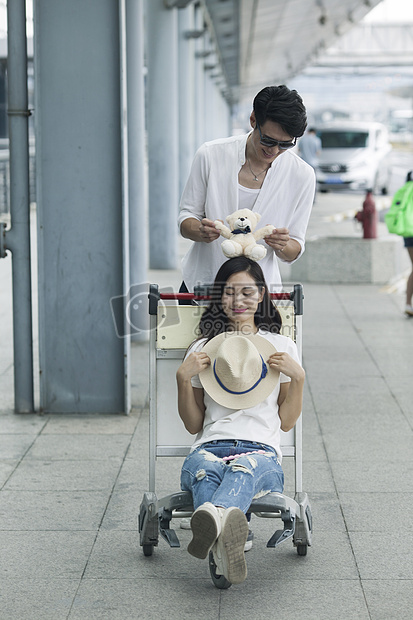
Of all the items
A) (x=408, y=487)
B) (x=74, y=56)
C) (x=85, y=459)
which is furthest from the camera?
(x=74, y=56)

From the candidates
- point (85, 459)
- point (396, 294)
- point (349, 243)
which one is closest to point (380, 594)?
point (85, 459)

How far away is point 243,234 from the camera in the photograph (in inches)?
147

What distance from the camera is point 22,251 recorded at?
600 centimetres

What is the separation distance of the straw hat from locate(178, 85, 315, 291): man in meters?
0.42

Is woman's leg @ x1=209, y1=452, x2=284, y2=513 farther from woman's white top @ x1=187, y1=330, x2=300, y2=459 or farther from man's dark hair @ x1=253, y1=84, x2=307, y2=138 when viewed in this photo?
man's dark hair @ x1=253, y1=84, x2=307, y2=138

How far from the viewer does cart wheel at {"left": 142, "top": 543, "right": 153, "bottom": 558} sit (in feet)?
12.7

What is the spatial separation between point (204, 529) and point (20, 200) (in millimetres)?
3346

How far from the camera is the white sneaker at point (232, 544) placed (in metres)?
3.27

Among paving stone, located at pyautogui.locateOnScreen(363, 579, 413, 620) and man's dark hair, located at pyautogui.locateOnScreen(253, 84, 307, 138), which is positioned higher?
man's dark hair, located at pyautogui.locateOnScreen(253, 84, 307, 138)

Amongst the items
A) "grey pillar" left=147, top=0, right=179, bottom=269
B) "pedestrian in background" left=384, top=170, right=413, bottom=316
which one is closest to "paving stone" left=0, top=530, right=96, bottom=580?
"pedestrian in background" left=384, top=170, right=413, bottom=316

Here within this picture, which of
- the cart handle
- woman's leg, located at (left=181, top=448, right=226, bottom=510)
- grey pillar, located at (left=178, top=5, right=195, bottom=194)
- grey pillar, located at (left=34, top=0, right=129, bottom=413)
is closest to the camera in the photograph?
woman's leg, located at (left=181, top=448, right=226, bottom=510)

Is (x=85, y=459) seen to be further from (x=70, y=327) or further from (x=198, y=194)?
(x=198, y=194)

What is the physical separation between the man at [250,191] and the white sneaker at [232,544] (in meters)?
1.12

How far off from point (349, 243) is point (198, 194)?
838 cm
